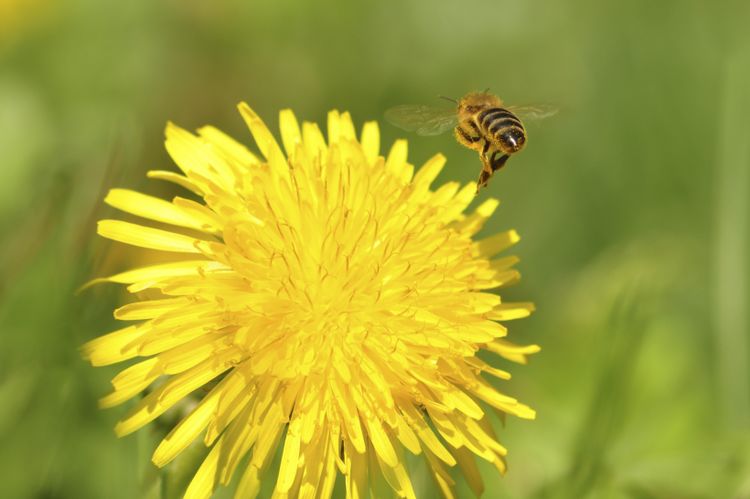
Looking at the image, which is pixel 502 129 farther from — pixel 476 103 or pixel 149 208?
pixel 149 208

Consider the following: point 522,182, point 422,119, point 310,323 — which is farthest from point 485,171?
point 522,182

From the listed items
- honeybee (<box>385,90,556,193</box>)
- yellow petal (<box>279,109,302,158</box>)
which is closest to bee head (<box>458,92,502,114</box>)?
honeybee (<box>385,90,556,193</box>)

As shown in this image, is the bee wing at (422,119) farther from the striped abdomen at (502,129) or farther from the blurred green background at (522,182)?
the blurred green background at (522,182)

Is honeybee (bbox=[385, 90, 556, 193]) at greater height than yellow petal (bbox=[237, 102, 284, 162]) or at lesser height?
greater

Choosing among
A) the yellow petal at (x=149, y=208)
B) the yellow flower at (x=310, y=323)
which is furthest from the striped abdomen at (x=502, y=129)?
the yellow petal at (x=149, y=208)

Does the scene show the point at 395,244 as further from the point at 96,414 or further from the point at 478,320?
the point at 96,414

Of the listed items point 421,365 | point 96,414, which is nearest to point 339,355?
point 421,365

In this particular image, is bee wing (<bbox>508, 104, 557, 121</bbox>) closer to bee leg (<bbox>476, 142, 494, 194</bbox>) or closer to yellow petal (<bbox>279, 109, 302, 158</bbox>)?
bee leg (<bbox>476, 142, 494, 194</bbox>)
